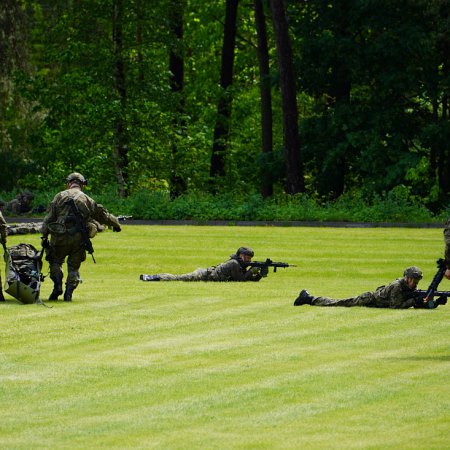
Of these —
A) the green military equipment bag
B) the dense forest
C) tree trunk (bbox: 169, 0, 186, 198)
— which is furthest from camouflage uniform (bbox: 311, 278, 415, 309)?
tree trunk (bbox: 169, 0, 186, 198)

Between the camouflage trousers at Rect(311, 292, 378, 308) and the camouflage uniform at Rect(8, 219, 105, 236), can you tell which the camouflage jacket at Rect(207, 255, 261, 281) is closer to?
the camouflage trousers at Rect(311, 292, 378, 308)


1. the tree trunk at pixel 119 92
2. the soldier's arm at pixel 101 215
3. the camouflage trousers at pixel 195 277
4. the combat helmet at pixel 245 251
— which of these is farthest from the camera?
the tree trunk at pixel 119 92

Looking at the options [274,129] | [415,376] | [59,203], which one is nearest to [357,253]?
[59,203]

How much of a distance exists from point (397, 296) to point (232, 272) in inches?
185

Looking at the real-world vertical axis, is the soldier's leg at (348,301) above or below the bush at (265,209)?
below

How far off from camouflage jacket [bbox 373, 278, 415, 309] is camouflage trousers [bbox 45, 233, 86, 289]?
4180 millimetres

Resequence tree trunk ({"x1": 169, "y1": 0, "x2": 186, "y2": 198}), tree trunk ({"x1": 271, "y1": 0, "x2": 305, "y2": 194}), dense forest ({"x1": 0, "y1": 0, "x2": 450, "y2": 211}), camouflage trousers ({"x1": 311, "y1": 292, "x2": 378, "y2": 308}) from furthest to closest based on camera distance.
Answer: tree trunk ({"x1": 169, "y1": 0, "x2": 186, "y2": 198})
dense forest ({"x1": 0, "y1": 0, "x2": 450, "y2": 211})
tree trunk ({"x1": 271, "y1": 0, "x2": 305, "y2": 194})
camouflage trousers ({"x1": 311, "y1": 292, "x2": 378, "y2": 308})

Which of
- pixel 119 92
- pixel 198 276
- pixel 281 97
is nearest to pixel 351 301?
pixel 198 276

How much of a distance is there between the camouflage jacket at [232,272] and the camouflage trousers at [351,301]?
12.2 feet

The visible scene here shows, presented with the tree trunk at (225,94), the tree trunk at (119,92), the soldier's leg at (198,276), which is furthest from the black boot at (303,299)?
the tree trunk at (225,94)

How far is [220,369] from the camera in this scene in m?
14.2

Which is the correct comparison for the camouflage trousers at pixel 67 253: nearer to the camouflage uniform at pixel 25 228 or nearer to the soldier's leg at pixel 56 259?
the soldier's leg at pixel 56 259

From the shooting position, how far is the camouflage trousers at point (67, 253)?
20438 millimetres

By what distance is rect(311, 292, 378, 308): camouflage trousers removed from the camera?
20.0m
